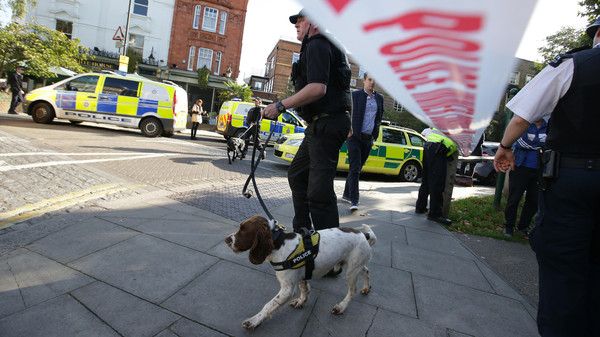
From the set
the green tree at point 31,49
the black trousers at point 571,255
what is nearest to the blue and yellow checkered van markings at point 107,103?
the green tree at point 31,49

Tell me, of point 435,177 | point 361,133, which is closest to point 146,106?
point 361,133

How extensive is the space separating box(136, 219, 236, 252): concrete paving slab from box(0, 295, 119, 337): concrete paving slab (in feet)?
3.49

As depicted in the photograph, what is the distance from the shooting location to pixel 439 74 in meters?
1.00

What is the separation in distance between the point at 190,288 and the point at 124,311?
0.42 metres

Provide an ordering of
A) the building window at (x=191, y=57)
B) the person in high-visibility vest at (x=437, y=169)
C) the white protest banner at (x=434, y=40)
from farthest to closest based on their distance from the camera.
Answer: the building window at (x=191, y=57)
the person in high-visibility vest at (x=437, y=169)
the white protest banner at (x=434, y=40)

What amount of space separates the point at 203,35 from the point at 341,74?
28077 millimetres

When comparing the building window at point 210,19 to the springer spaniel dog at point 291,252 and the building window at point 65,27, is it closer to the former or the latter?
the building window at point 65,27

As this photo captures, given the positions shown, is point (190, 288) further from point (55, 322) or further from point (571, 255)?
point (571, 255)

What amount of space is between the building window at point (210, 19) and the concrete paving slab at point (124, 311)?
94.9 ft

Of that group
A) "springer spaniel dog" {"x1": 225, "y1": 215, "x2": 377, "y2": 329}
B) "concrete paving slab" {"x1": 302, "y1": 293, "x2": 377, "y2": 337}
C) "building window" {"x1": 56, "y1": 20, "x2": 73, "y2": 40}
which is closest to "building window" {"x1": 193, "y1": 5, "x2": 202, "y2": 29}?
"building window" {"x1": 56, "y1": 20, "x2": 73, "y2": 40}

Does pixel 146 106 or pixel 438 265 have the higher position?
pixel 146 106

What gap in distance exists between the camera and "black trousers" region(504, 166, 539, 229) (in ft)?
14.9

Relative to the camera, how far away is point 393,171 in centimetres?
962

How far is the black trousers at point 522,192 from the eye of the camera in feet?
14.9
